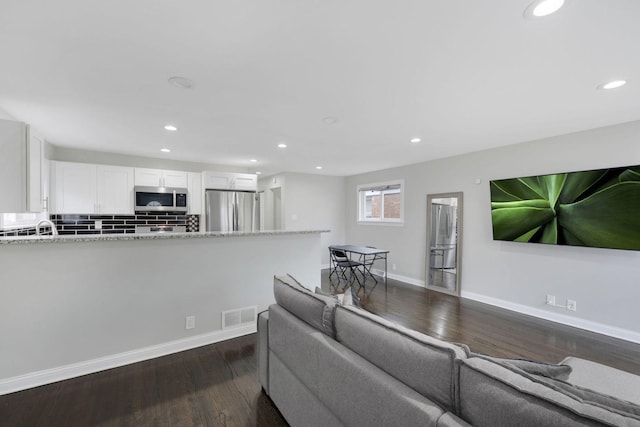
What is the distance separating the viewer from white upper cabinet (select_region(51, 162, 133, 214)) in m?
4.25

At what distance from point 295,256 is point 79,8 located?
287 cm

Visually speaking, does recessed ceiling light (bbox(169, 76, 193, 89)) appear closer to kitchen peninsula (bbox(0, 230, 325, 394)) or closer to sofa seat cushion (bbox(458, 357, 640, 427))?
kitchen peninsula (bbox(0, 230, 325, 394))

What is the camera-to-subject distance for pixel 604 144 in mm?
3256

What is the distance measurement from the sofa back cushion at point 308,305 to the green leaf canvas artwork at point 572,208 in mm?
3489

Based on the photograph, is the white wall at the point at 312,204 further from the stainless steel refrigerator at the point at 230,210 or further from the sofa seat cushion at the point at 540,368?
the sofa seat cushion at the point at 540,368

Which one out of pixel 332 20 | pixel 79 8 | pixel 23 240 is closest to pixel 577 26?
A: pixel 332 20

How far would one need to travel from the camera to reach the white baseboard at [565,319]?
10.2 ft

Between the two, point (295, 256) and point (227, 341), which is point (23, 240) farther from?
point (295, 256)

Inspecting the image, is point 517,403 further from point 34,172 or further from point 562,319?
point 562,319

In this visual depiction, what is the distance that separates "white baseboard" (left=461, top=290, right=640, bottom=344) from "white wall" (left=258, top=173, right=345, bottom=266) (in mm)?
3604

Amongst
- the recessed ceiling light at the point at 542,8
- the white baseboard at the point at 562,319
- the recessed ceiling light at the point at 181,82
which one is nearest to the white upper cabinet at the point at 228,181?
the recessed ceiling light at the point at 181,82

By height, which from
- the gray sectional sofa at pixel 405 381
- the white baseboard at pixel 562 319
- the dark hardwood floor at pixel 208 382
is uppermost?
the gray sectional sofa at pixel 405 381

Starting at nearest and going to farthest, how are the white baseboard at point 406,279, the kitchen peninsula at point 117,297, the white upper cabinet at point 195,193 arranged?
the kitchen peninsula at point 117,297 → the white upper cabinet at point 195,193 → the white baseboard at point 406,279

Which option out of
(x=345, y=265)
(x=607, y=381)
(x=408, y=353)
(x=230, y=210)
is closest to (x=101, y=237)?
(x=408, y=353)
